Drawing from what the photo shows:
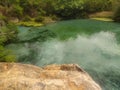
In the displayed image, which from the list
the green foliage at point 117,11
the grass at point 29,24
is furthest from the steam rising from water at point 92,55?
the green foliage at point 117,11

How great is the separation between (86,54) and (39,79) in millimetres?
13146

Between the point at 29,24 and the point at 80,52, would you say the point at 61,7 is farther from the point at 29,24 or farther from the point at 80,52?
the point at 80,52

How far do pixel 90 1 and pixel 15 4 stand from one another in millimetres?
18730

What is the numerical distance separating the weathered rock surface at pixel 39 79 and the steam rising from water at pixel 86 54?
4.92 metres

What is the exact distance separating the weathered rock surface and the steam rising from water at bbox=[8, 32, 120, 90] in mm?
4920

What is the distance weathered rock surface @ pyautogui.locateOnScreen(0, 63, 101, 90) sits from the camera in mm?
8500

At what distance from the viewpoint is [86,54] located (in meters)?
21.8

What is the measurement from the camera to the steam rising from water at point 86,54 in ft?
53.1

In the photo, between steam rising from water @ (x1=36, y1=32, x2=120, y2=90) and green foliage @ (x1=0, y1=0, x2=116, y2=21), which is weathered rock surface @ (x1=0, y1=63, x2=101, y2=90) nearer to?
steam rising from water @ (x1=36, y1=32, x2=120, y2=90)

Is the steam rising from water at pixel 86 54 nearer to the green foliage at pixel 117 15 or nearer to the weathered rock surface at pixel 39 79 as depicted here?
the weathered rock surface at pixel 39 79

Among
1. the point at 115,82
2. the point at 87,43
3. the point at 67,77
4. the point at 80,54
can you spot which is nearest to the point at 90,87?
the point at 67,77

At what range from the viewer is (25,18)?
49750 mm

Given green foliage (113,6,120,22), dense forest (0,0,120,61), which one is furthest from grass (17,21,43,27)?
green foliage (113,6,120,22)

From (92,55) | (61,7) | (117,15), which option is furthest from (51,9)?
(92,55)
